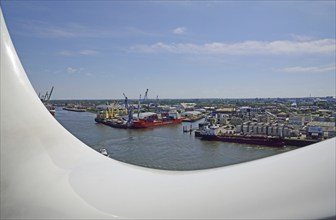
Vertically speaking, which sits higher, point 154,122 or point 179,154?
point 154,122

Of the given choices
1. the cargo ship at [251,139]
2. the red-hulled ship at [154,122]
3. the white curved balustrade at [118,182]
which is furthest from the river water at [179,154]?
the white curved balustrade at [118,182]

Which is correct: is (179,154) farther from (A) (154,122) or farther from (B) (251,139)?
(A) (154,122)

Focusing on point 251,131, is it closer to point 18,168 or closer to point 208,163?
point 208,163

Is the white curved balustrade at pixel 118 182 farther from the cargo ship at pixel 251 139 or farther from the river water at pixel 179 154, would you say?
the cargo ship at pixel 251 139

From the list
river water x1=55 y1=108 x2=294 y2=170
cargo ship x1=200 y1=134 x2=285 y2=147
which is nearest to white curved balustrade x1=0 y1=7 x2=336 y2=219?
river water x1=55 y1=108 x2=294 y2=170

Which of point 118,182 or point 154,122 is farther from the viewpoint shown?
point 154,122

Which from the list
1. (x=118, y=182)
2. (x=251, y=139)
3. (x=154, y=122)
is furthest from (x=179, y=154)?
(x=154, y=122)

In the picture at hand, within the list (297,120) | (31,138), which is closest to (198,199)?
(31,138)
